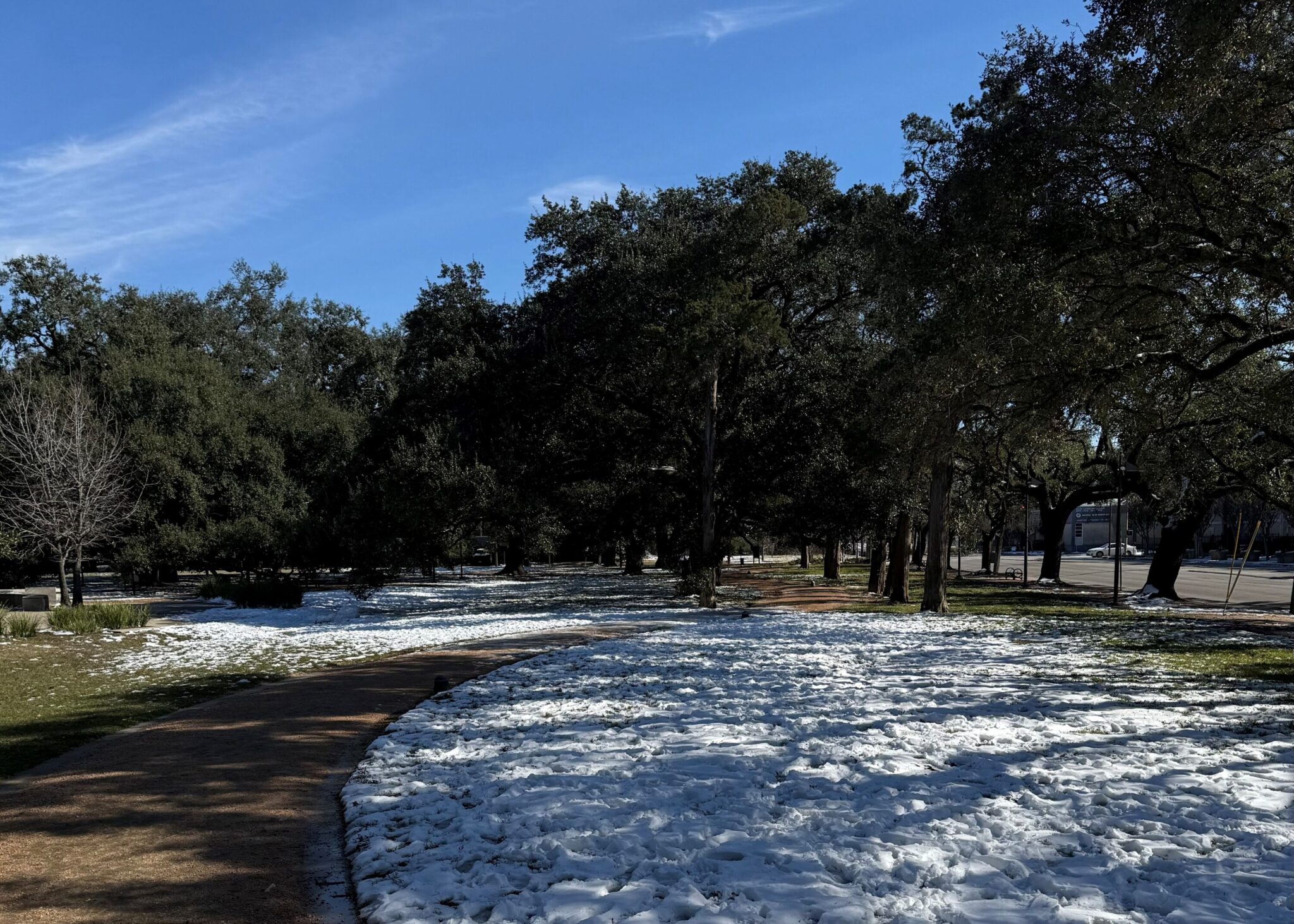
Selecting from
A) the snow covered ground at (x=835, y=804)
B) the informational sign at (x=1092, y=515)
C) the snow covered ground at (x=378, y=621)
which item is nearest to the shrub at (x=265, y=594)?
the snow covered ground at (x=378, y=621)

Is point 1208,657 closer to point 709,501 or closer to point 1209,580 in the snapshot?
point 709,501

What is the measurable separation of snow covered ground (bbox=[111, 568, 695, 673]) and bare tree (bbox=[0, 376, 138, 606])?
14.2 feet

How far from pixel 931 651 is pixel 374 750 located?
8.42 meters

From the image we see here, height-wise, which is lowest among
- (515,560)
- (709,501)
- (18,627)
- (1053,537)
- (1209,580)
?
(18,627)

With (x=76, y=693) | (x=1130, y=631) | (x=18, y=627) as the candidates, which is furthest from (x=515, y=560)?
(x=76, y=693)

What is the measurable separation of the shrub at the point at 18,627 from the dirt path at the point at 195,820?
10.3 m

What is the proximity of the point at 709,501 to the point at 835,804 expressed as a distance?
62.5 feet

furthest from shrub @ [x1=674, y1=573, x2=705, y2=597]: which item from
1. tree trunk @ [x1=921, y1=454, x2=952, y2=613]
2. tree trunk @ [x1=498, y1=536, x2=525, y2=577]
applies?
tree trunk @ [x1=498, y1=536, x2=525, y2=577]

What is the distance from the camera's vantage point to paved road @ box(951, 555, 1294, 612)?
27.8 meters

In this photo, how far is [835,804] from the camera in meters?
5.85

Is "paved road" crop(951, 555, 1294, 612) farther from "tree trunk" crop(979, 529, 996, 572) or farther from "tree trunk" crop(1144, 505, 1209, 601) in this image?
"tree trunk" crop(979, 529, 996, 572)

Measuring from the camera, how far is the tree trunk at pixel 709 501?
79.3ft

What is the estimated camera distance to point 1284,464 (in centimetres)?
2011

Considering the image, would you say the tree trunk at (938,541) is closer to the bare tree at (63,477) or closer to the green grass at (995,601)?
the green grass at (995,601)
